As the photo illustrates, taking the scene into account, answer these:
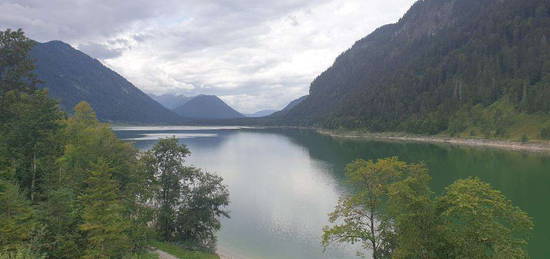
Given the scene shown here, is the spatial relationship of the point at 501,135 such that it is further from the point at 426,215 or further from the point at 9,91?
the point at 9,91

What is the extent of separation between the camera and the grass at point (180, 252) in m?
27.2

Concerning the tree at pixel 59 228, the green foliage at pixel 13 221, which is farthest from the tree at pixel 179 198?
the green foliage at pixel 13 221

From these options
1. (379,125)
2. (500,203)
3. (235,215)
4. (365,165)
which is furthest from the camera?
(379,125)

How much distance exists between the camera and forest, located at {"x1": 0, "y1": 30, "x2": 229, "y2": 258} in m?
17.2

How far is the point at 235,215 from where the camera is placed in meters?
44.1

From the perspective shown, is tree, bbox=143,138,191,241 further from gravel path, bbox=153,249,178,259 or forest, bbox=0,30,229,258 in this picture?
gravel path, bbox=153,249,178,259

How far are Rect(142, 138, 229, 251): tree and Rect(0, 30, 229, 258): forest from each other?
10 centimetres

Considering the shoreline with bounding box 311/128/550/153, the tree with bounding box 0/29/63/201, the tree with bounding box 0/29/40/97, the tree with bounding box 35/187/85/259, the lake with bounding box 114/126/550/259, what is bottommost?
the lake with bounding box 114/126/550/259

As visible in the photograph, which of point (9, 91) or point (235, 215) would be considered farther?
point (235, 215)

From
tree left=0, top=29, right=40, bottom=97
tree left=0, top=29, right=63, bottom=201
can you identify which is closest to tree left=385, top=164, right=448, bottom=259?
tree left=0, top=29, right=63, bottom=201

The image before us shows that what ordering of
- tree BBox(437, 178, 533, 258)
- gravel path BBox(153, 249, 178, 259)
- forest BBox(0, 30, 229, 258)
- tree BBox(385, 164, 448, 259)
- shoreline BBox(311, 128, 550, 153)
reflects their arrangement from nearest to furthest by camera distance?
tree BBox(437, 178, 533, 258) → tree BBox(385, 164, 448, 259) → forest BBox(0, 30, 229, 258) → gravel path BBox(153, 249, 178, 259) → shoreline BBox(311, 128, 550, 153)

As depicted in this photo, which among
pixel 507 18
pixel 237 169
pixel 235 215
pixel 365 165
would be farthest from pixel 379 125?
pixel 365 165

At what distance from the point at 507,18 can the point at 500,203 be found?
9017 inches

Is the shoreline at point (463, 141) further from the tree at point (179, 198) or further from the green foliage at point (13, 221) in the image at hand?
the green foliage at point (13, 221)
